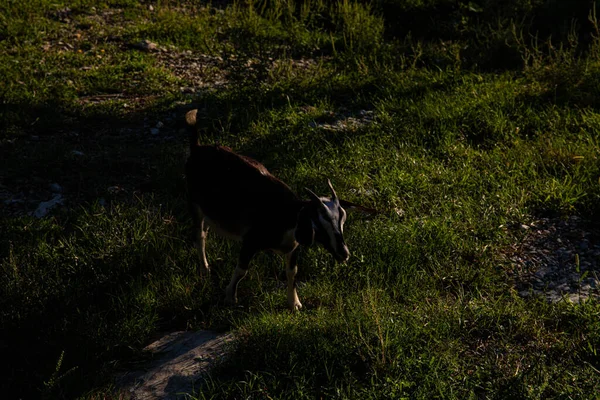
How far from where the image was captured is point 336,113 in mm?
8328

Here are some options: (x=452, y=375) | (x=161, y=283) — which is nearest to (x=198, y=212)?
(x=161, y=283)

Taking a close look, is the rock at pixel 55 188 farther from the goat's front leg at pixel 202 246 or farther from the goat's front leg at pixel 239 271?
the goat's front leg at pixel 239 271

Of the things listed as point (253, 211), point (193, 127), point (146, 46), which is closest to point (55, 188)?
point (193, 127)

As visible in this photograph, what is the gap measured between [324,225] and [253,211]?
69 centimetres

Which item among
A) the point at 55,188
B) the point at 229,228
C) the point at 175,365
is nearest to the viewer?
the point at 175,365

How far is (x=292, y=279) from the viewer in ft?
16.4

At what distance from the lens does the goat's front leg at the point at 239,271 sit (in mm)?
4984

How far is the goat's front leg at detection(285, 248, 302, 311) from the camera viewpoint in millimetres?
5008

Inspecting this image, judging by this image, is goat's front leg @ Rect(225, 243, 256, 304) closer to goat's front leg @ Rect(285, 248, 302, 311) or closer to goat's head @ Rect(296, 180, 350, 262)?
goat's front leg @ Rect(285, 248, 302, 311)

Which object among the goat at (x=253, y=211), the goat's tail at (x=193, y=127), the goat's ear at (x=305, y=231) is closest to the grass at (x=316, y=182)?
the goat at (x=253, y=211)

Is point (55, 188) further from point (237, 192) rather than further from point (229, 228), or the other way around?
point (237, 192)

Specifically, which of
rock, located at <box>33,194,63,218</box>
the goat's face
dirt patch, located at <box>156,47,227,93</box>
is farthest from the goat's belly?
dirt patch, located at <box>156,47,227,93</box>

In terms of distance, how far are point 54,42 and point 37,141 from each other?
2.67 meters

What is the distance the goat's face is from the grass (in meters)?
0.43
